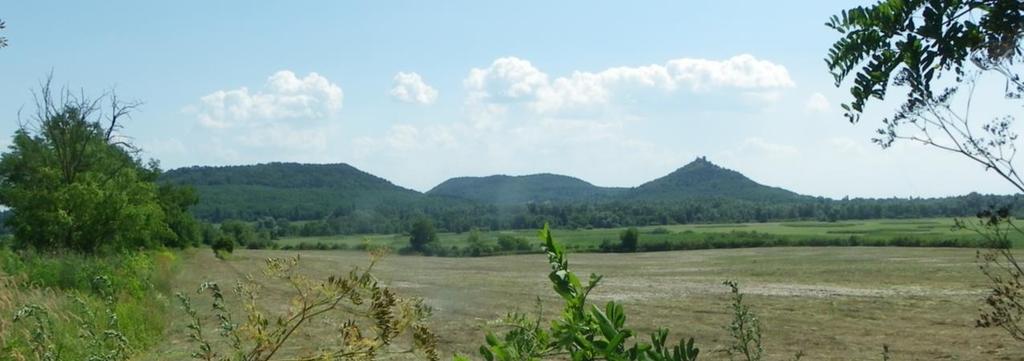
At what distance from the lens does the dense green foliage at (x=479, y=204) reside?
109m

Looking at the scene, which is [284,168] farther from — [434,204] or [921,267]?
[921,267]

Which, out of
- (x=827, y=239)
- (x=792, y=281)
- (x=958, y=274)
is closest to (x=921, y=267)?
(x=958, y=274)

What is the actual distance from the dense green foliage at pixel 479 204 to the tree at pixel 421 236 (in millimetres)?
9465

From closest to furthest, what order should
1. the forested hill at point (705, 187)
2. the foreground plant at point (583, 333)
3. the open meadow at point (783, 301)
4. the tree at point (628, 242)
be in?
the foreground plant at point (583, 333) < the open meadow at point (783, 301) < the tree at point (628, 242) < the forested hill at point (705, 187)

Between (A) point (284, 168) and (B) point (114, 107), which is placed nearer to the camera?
(B) point (114, 107)

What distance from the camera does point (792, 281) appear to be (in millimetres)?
36156

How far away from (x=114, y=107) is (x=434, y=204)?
98.9 metres

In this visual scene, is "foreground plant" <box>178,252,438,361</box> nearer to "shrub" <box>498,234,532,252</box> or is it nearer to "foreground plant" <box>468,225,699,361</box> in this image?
"foreground plant" <box>468,225,699,361</box>

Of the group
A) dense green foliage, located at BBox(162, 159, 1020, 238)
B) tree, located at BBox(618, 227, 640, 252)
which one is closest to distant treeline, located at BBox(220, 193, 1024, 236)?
dense green foliage, located at BBox(162, 159, 1020, 238)

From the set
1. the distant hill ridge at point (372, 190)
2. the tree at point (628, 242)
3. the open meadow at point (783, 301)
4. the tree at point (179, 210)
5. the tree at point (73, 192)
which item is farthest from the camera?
the distant hill ridge at point (372, 190)

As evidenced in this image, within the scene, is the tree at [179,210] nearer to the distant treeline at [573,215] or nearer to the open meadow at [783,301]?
the open meadow at [783,301]

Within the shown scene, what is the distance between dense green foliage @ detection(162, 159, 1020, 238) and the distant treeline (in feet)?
0.46

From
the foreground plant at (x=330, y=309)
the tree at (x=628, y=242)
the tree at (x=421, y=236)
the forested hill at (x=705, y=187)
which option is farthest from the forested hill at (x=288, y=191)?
the foreground plant at (x=330, y=309)

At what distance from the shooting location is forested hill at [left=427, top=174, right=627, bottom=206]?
162000 millimetres
